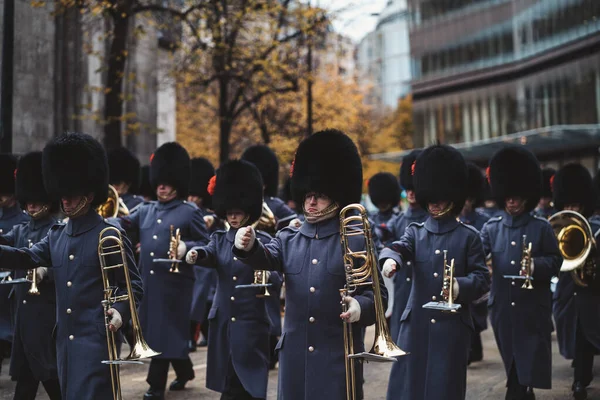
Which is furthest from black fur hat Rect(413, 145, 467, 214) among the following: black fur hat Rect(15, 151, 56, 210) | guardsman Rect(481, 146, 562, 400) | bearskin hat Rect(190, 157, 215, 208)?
bearskin hat Rect(190, 157, 215, 208)

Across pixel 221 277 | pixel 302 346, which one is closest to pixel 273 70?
pixel 221 277

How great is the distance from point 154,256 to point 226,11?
9989 mm

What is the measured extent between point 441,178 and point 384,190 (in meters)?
5.72

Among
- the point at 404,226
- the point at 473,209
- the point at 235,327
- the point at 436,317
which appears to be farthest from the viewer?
the point at 473,209

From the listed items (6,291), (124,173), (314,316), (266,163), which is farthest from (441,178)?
(124,173)

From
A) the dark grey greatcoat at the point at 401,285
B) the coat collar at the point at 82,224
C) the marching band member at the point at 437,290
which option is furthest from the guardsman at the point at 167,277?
the marching band member at the point at 437,290

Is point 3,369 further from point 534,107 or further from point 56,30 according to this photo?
point 534,107

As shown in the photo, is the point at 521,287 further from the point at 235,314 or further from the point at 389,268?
the point at 235,314

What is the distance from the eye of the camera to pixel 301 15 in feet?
63.3

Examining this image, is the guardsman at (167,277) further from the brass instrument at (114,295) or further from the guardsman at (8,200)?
the brass instrument at (114,295)

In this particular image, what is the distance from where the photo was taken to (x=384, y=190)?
42.4ft

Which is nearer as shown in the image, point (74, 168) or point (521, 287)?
point (74, 168)

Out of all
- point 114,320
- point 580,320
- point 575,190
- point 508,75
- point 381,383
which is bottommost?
point 381,383

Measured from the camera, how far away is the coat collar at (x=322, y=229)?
18.6 ft
